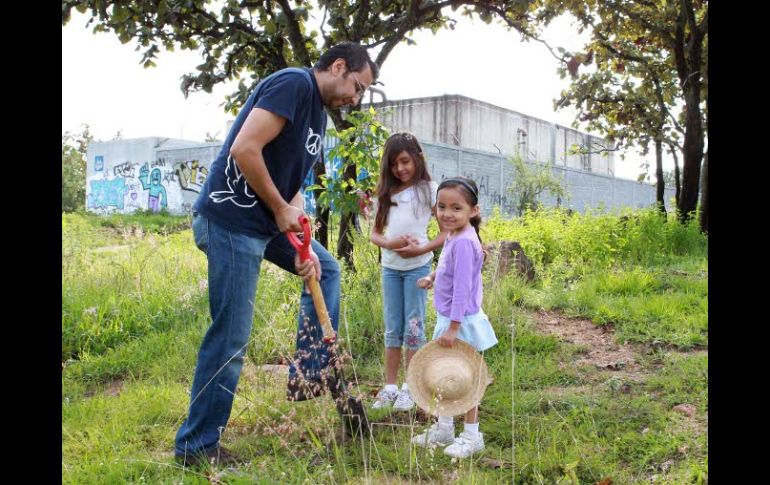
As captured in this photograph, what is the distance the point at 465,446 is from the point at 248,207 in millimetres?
1519

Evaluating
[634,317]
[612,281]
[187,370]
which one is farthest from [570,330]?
[187,370]

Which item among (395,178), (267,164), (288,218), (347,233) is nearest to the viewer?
(288,218)

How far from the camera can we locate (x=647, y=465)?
3.13m

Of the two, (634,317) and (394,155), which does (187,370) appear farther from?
(634,317)

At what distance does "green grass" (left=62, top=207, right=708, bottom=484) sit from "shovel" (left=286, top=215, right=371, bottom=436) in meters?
0.11

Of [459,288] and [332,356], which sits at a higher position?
[459,288]

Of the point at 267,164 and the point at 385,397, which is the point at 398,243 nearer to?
the point at 385,397

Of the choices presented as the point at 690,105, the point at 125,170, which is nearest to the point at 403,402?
the point at 690,105

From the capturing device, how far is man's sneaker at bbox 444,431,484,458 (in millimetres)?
3197

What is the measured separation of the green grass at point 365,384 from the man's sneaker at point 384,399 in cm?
7

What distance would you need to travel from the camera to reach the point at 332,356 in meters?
3.23

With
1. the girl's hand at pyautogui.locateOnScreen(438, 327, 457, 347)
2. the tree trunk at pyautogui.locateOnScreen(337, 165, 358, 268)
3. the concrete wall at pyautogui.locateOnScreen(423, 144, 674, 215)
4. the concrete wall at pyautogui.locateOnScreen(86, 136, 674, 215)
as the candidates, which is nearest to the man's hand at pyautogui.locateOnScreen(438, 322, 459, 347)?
the girl's hand at pyautogui.locateOnScreen(438, 327, 457, 347)

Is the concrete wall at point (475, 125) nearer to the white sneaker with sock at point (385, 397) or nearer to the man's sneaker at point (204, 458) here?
the white sneaker with sock at point (385, 397)
